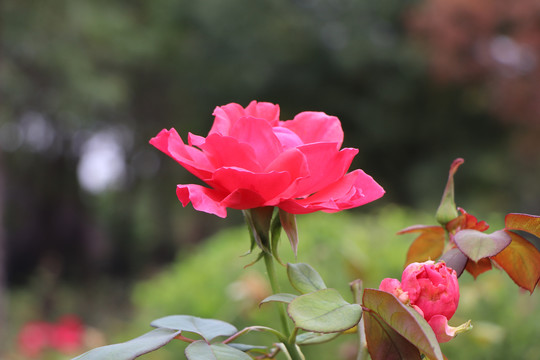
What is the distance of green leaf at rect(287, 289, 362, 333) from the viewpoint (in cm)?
28

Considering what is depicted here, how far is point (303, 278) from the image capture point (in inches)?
13.9

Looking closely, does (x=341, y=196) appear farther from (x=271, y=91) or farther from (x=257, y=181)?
(x=271, y=91)

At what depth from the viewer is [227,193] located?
1.12 ft

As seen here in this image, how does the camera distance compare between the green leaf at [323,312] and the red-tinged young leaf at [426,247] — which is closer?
the green leaf at [323,312]

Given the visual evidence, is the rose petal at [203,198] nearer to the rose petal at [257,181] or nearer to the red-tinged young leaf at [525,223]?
the rose petal at [257,181]

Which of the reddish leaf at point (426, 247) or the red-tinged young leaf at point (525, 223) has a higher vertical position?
the red-tinged young leaf at point (525, 223)

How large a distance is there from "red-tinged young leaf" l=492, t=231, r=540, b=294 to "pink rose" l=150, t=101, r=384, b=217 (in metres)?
0.09

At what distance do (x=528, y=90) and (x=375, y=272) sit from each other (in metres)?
4.42

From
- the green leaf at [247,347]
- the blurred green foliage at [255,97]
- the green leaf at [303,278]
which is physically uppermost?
the green leaf at [303,278]

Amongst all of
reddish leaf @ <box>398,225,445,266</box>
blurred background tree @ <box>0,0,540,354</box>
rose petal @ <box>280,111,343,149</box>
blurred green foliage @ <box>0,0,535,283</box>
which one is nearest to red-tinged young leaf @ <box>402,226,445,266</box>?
reddish leaf @ <box>398,225,445,266</box>

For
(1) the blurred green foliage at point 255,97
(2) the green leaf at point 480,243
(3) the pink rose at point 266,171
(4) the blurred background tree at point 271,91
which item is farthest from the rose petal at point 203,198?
(1) the blurred green foliage at point 255,97

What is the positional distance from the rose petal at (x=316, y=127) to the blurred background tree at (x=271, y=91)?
5.19m

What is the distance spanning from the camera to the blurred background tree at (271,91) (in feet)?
18.2

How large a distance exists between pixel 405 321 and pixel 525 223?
0.36 ft
